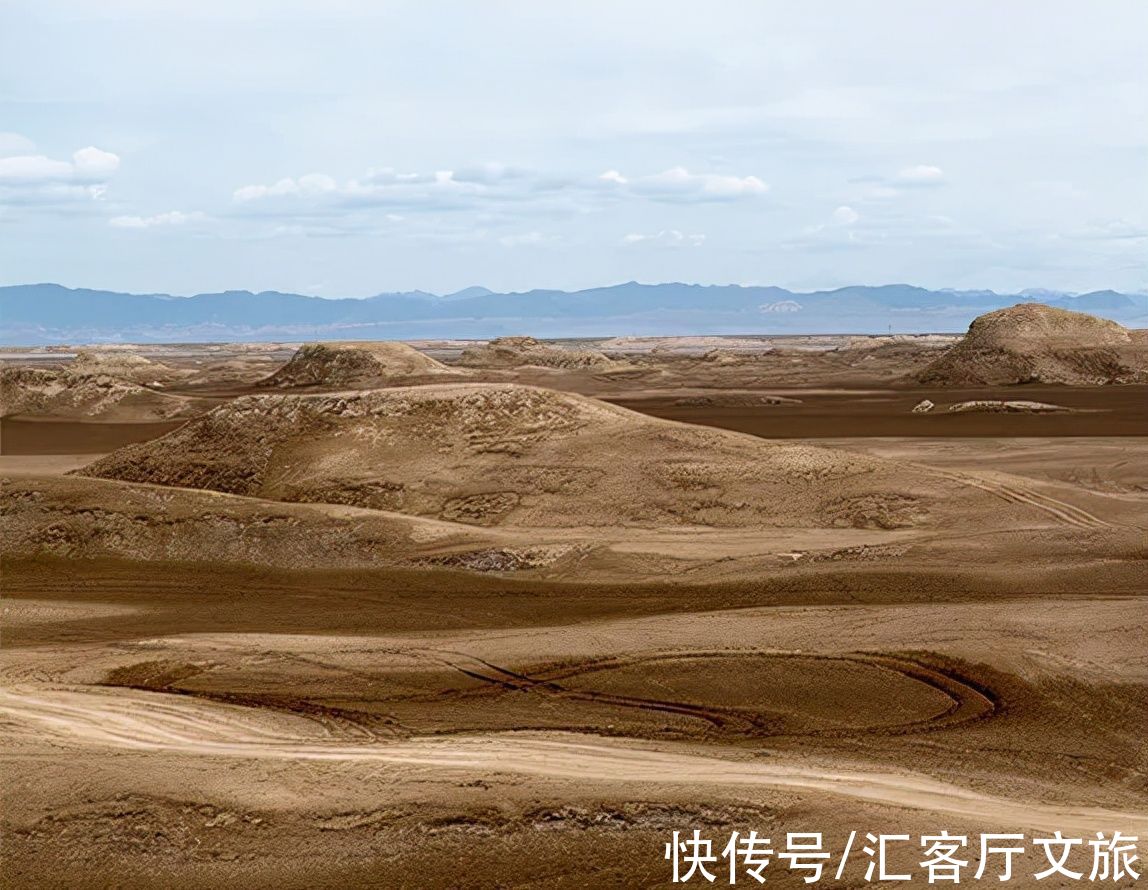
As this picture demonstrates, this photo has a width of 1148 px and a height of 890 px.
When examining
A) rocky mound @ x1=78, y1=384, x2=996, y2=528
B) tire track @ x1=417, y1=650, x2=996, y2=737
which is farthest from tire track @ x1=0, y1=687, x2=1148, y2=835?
rocky mound @ x1=78, y1=384, x2=996, y2=528

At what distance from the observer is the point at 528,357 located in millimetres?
74562

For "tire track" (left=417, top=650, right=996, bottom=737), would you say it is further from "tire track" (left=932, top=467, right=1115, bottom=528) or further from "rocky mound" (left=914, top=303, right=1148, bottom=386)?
"rocky mound" (left=914, top=303, right=1148, bottom=386)

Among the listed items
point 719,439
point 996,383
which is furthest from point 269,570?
point 996,383

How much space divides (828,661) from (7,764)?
6359 millimetres

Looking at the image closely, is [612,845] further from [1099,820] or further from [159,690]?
[159,690]

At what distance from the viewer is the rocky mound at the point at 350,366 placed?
5084 cm

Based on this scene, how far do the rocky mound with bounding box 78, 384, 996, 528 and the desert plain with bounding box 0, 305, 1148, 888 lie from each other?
6cm

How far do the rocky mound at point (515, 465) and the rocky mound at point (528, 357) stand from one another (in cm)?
4737

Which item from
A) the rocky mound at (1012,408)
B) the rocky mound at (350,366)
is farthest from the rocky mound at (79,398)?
the rocky mound at (1012,408)

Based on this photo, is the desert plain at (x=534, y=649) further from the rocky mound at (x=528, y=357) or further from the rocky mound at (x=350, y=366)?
the rocky mound at (x=528, y=357)

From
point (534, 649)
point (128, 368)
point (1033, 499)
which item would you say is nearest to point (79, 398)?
point (128, 368)

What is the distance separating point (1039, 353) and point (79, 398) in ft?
125

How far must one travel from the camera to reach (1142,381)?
162 ft

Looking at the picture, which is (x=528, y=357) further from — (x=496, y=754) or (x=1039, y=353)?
(x=496, y=754)
